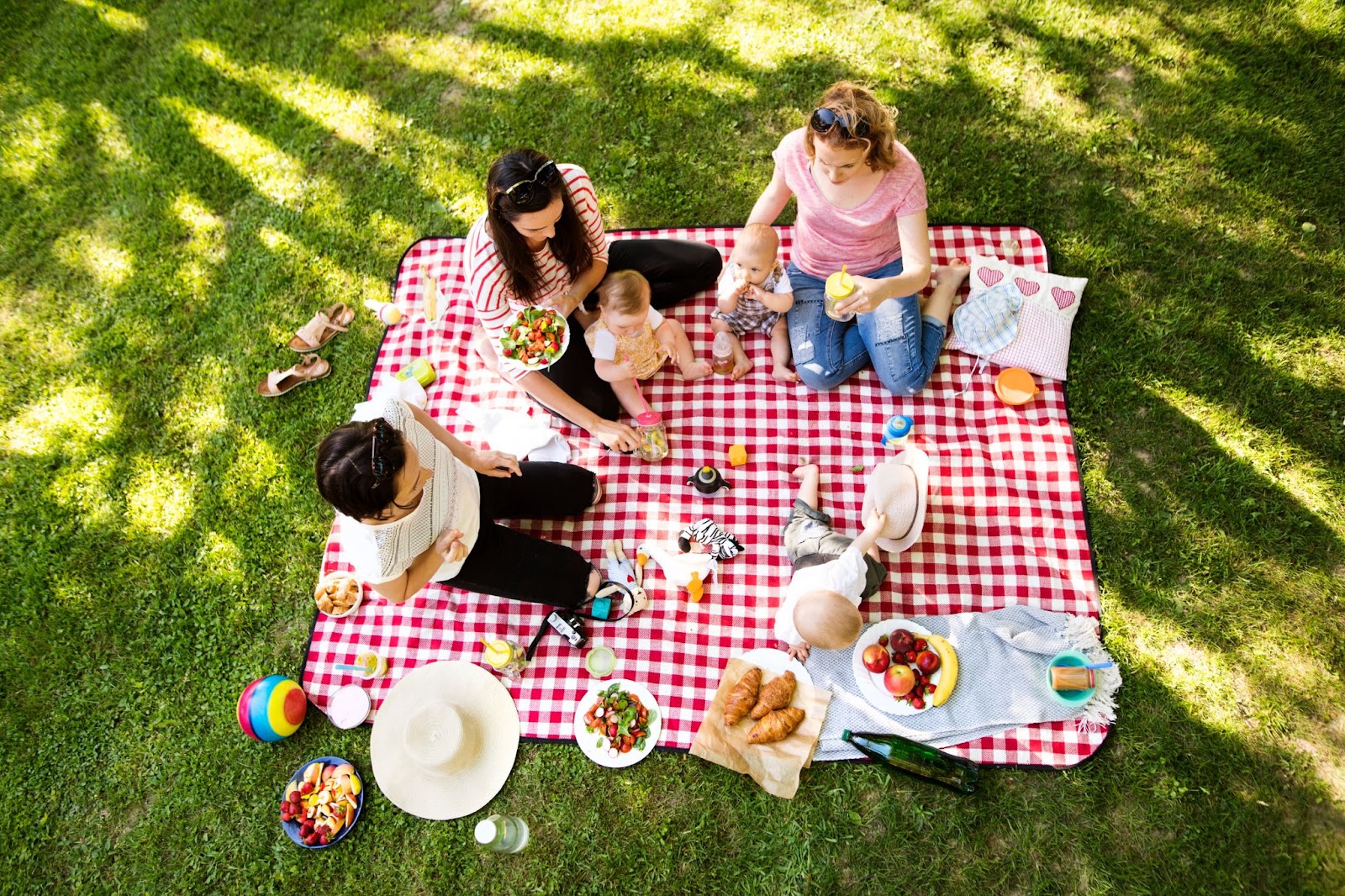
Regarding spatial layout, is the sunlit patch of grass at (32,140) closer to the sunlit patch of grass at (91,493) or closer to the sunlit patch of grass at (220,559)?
the sunlit patch of grass at (91,493)

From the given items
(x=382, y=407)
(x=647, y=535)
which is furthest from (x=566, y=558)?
(x=382, y=407)

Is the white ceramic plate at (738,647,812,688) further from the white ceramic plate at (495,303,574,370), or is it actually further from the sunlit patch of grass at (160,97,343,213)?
the sunlit patch of grass at (160,97,343,213)

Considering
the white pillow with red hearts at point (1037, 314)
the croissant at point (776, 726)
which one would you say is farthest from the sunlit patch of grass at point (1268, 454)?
the croissant at point (776, 726)

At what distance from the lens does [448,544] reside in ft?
10.1

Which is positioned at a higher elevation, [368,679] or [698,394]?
[698,394]

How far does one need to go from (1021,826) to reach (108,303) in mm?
5844

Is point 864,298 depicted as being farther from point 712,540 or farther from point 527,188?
point 527,188

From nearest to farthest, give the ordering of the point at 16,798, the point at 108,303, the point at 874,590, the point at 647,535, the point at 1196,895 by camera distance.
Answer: the point at 1196,895
the point at 874,590
the point at 16,798
the point at 647,535
the point at 108,303

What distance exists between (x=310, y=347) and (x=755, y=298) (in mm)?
2616

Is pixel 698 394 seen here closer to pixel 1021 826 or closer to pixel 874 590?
pixel 874 590

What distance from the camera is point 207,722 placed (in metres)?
3.62

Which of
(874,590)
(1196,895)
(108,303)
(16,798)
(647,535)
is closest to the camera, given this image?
(1196,895)

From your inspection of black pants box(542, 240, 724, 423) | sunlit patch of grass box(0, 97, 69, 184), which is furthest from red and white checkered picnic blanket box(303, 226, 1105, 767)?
sunlit patch of grass box(0, 97, 69, 184)

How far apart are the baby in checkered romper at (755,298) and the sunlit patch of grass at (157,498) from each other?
121 inches
